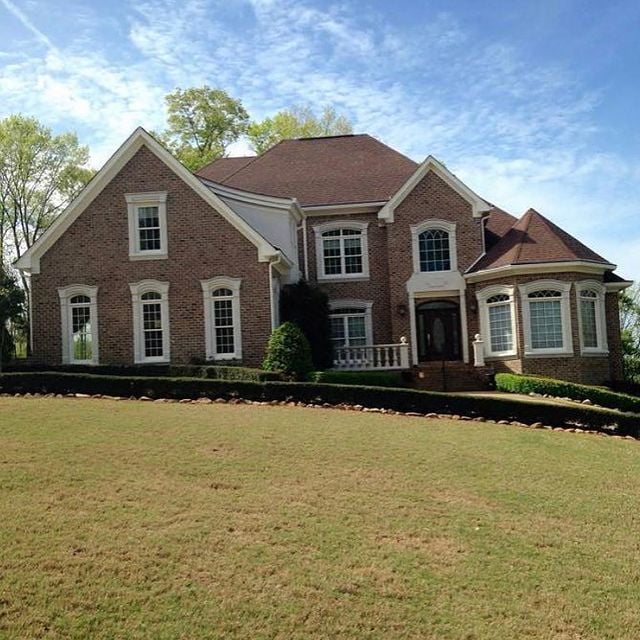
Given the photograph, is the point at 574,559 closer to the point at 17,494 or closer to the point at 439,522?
the point at 439,522

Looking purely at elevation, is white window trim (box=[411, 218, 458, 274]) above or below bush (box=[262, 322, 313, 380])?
above

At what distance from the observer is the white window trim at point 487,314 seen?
2552 centimetres

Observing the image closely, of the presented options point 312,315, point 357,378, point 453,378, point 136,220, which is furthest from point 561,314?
point 136,220

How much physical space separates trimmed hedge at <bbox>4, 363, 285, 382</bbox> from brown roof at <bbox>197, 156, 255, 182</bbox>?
12251 millimetres

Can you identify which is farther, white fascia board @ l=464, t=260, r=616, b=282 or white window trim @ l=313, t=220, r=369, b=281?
white window trim @ l=313, t=220, r=369, b=281

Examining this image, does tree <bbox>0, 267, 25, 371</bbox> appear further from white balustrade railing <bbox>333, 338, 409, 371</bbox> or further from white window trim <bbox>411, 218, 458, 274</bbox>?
white window trim <bbox>411, 218, 458, 274</bbox>

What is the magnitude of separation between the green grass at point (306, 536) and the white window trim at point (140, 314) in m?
9.99

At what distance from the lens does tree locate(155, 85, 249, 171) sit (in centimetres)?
5172

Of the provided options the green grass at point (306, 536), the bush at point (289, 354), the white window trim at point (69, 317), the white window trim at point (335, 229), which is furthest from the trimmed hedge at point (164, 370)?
the white window trim at point (335, 229)

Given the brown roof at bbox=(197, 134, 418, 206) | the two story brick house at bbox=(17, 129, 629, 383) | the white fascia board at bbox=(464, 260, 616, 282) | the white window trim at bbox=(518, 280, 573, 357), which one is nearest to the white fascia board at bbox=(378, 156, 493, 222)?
the two story brick house at bbox=(17, 129, 629, 383)

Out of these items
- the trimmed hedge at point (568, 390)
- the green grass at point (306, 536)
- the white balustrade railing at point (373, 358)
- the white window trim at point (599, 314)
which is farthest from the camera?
the white balustrade railing at point (373, 358)

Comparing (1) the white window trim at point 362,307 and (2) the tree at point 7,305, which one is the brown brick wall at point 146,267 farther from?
(2) the tree at point 7,305

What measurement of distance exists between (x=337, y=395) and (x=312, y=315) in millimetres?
7868

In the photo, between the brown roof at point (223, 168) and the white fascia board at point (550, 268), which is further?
the brown roof at point (223, 168)
